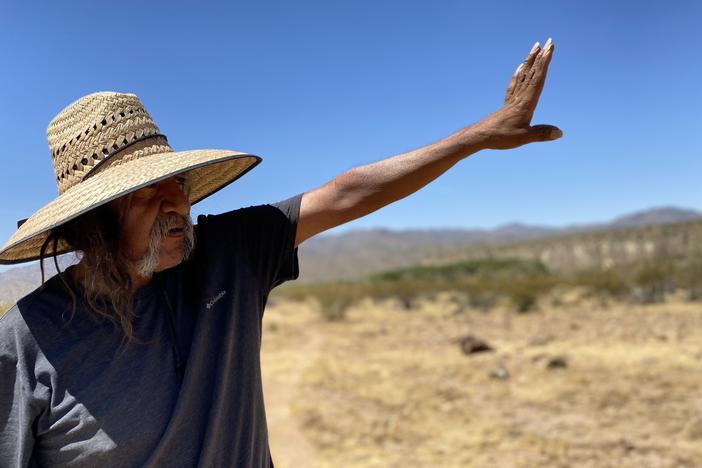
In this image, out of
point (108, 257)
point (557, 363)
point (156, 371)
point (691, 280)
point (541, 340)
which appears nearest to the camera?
point (156, 371)

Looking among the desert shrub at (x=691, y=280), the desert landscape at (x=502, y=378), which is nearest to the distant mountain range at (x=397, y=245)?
the desert shrub at (x=691, y=280)

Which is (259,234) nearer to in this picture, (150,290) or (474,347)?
(150,290)

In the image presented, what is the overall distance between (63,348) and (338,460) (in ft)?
17.6

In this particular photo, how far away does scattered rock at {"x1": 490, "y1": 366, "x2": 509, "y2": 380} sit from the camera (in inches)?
369

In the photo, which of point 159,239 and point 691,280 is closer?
point 159,239

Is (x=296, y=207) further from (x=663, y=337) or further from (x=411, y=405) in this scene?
(x=663, y=337)

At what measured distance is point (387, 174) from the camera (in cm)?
187

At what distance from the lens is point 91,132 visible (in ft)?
5.53

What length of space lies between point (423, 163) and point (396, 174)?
9 centimetres

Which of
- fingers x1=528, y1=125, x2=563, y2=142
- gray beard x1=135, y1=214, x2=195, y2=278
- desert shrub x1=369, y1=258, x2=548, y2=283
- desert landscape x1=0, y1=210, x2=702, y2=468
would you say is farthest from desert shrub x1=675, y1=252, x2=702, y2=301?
gray beard x1=135, y1=214, x2=195, y2=278

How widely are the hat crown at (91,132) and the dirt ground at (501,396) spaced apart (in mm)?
5309

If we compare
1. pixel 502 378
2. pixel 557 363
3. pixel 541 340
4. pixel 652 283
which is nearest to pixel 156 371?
pixel 502 378

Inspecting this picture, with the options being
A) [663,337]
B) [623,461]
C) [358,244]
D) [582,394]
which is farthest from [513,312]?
[358,244]

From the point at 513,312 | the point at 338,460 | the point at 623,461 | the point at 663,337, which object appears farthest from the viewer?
the point at 513,312
